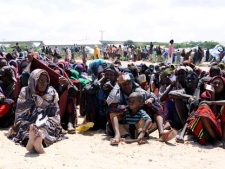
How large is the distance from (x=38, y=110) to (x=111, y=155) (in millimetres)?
1478

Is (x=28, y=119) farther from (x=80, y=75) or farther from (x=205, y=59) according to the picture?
(x=205, y=59)

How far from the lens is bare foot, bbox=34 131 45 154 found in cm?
477

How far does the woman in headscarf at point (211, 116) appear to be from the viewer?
18.1ft

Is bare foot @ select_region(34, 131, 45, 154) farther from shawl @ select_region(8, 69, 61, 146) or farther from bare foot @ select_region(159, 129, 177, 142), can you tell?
bare foot @ select_region(159, 129, 177, 142)

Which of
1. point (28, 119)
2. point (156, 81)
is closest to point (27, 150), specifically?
point (28, 119)

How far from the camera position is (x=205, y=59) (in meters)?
28.7

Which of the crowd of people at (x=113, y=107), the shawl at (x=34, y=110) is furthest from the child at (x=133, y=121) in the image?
the shawl at (x=34, y=110)

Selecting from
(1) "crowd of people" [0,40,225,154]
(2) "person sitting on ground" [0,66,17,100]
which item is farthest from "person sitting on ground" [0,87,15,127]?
(2) "person sitting on ground" [0,66,17,100]

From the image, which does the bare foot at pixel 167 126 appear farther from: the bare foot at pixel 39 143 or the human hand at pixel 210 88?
the bare foot at pixel 39 143

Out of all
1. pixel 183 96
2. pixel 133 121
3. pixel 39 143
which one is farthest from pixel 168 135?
pixel 39 143

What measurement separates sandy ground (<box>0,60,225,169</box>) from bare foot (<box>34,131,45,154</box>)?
0.26 feet

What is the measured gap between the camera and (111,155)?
5012 mm

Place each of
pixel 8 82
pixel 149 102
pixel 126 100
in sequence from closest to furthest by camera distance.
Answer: pixel 149 102
pixel 126 100
pixel 8 82

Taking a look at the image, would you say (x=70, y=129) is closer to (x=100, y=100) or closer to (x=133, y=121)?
(x=100, y=100)
